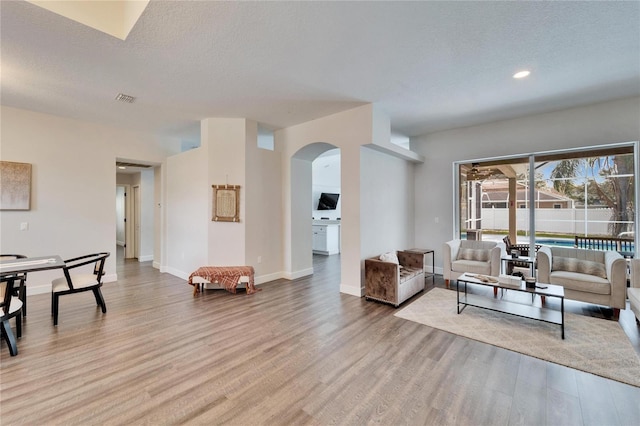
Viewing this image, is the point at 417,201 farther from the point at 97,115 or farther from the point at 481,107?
the point at 97,115

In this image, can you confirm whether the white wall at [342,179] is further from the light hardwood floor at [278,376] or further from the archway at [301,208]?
the light hardwood floor at [278,376]

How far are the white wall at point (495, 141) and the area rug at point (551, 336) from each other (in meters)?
2.38

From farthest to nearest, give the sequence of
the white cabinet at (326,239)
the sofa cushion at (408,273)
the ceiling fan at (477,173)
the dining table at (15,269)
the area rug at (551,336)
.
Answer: the white cabinet at (326,239) → the ceiling fan at (477,173) → the sofa cushion at (408,273) → the dining table at (15,269) → the area rug at (551,336)

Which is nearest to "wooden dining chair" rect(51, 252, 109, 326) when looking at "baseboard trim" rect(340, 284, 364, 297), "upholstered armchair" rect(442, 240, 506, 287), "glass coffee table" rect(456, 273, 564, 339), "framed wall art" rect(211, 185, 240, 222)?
"framed wall art" rect(211, 185, 240, 222)

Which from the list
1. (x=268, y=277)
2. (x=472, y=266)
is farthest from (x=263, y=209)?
(x=472, y=266)

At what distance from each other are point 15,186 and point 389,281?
5872 mm

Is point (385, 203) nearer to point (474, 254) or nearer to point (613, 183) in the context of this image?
point (474, 254)

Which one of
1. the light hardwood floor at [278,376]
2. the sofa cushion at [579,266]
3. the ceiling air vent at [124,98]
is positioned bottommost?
the light hardwood floor at [278,376]

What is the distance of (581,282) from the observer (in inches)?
139

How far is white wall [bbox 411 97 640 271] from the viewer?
4121 millimetres

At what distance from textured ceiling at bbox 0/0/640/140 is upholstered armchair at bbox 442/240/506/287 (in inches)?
90.1

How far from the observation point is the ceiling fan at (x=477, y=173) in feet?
18.2

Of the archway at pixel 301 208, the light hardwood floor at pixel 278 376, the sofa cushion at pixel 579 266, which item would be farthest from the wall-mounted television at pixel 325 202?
the sofa cushion at pixel 579 266

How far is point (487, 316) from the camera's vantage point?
342 cm
